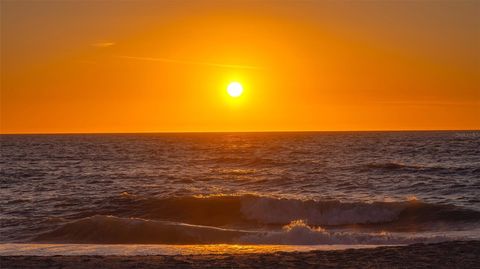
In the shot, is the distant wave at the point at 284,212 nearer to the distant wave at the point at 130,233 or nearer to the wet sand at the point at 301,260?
the distant wave at the point at 130,233

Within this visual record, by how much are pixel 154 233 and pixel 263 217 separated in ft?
20.3

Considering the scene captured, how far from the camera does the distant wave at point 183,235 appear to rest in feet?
68.6

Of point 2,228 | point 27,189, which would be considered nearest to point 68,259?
point 2,228

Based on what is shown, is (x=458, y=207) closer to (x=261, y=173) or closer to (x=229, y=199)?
(x=229, y=199)

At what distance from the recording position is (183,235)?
22203 millimetres

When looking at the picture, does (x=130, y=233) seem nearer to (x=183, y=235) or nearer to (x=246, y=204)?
(x=183, y=235)

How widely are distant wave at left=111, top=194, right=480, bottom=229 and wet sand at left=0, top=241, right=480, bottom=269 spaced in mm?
9355

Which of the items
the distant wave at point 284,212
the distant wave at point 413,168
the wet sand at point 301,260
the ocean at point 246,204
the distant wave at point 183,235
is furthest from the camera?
the distant wave at point 413,168

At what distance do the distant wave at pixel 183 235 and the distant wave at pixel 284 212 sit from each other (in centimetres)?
404

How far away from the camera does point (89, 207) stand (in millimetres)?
30109

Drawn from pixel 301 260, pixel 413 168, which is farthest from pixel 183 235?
pixel 413 168

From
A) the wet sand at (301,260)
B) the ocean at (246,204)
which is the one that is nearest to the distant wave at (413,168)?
the ocean at (246,204)

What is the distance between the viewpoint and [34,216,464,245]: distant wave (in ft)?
68.6

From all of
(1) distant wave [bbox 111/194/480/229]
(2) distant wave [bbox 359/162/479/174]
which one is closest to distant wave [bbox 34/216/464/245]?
(1) distant wave [bbox 111/194/480/229]
